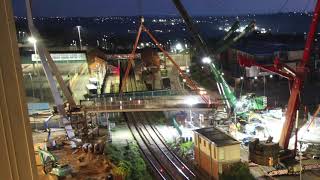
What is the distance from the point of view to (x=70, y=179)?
10602 millimetres

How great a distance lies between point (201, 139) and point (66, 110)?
6.24 m

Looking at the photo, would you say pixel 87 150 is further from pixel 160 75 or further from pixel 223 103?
pixel 160 75

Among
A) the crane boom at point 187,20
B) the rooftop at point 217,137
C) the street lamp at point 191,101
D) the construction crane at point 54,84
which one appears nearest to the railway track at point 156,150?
the rooftop at point 217,137

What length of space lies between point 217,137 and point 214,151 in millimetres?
856

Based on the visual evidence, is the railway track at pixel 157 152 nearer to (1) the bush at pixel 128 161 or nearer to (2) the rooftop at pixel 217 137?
(1) the bush at pixel 128 161

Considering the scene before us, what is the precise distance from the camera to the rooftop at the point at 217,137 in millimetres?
A: 13973

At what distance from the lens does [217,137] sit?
14.7 meters

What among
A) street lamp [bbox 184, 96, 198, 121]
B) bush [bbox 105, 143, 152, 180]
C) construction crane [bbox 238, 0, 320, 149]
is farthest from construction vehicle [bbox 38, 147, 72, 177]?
street lamp [bbox 184, 96, 198, 121]

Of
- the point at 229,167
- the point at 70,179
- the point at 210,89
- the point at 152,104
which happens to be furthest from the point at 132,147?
the point at 210,89

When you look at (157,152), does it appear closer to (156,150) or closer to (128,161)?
(156,150)

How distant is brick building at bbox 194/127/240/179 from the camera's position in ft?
45.0

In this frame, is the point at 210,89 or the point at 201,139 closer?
the point at 201,139

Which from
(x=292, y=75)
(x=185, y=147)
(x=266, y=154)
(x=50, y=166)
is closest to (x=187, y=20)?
(x=185, y=147)

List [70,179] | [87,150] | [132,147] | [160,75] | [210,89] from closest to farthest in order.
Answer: [70,179], [87,150], [132,147], [210,89], [160,75]
